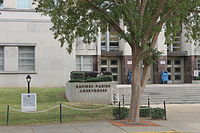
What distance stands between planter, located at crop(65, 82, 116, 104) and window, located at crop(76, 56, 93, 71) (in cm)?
1010

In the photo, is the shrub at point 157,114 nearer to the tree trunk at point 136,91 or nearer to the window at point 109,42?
the tree trunk at point 136,91

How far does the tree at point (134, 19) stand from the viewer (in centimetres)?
1321

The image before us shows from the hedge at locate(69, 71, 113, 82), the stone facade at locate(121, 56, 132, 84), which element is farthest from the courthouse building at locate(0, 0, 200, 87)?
the hedge at locate(69, 71, 113, 82)

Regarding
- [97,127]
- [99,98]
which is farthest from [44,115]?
[99,98]

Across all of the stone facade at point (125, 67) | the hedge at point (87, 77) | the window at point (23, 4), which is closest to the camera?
the hedge at point (87, 77)

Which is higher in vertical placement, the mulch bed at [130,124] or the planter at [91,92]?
the planter at [91,92]

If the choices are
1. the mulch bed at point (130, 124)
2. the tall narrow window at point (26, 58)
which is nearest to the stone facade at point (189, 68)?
the tall narrow window at point (26, 58)

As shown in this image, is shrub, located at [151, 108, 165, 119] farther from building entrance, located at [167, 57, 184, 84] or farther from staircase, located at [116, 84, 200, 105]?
building entrance, located at [167, 57, 184, 84]

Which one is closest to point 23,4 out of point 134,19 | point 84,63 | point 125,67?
point 84,63

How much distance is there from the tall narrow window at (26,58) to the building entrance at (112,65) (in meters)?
8.55

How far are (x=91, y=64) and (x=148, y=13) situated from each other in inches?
702

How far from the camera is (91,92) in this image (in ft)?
71.2

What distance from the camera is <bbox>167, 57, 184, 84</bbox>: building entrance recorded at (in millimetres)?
36188

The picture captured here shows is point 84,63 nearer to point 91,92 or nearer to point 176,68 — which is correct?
point 91,92
